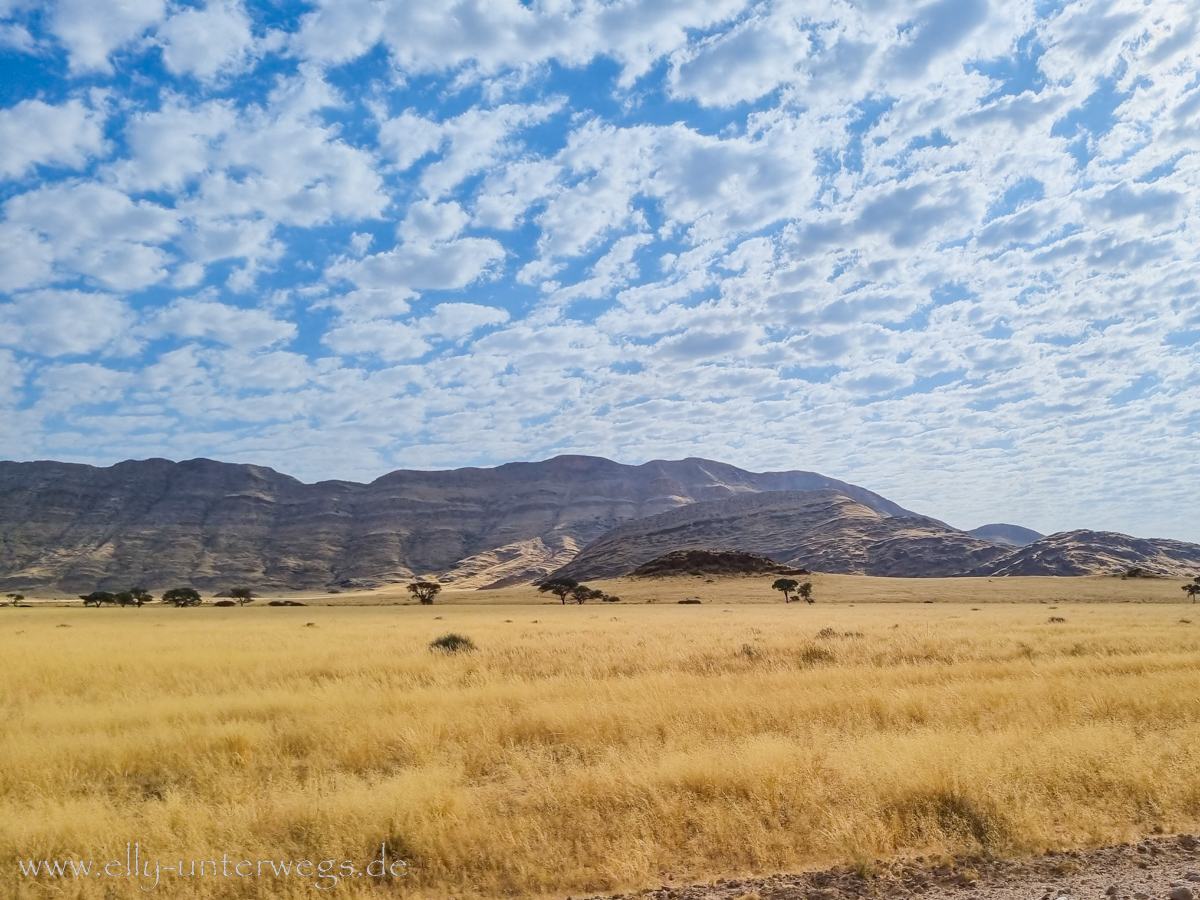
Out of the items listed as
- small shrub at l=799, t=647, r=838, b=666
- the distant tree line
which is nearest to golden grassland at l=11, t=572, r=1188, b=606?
the distant tree line

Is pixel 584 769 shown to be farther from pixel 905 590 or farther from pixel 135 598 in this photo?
pixel 135 598

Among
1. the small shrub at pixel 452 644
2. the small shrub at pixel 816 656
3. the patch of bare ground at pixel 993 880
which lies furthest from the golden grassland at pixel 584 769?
the small shrub at pixel 452 644

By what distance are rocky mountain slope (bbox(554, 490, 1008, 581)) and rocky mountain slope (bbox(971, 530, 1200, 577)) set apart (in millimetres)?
7988

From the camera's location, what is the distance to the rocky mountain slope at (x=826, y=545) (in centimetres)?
15188

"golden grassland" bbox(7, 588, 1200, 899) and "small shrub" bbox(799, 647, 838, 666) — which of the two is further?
"small shrub" bbox(799, 647, 838, 666)

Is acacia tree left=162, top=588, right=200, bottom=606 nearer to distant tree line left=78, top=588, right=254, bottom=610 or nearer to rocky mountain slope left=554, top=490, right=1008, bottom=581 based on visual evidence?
distant tree line left=78, top=588, right=254, bottom=610

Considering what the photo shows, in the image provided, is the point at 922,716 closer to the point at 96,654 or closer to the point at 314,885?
the point at 314,885

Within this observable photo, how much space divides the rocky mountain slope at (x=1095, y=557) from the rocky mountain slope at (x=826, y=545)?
7.99m

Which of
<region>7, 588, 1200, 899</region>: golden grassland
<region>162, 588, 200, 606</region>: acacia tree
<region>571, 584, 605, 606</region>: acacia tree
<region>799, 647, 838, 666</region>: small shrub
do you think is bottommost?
<region>162, 588, 200, 606</region>: acacia tree

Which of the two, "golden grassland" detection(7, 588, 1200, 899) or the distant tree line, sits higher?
"golden grassland" detection(7, 588, 1200, 899)

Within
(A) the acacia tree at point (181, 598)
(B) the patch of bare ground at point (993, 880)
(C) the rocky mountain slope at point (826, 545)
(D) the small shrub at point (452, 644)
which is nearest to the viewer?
(B) the patch of bare ground at point (993, 880)

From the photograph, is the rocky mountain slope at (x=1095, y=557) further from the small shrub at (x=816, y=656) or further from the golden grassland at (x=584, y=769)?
the golden grassland at (x=584, y=769)

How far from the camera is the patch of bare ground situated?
5.34 meters

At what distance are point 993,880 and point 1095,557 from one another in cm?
16621
